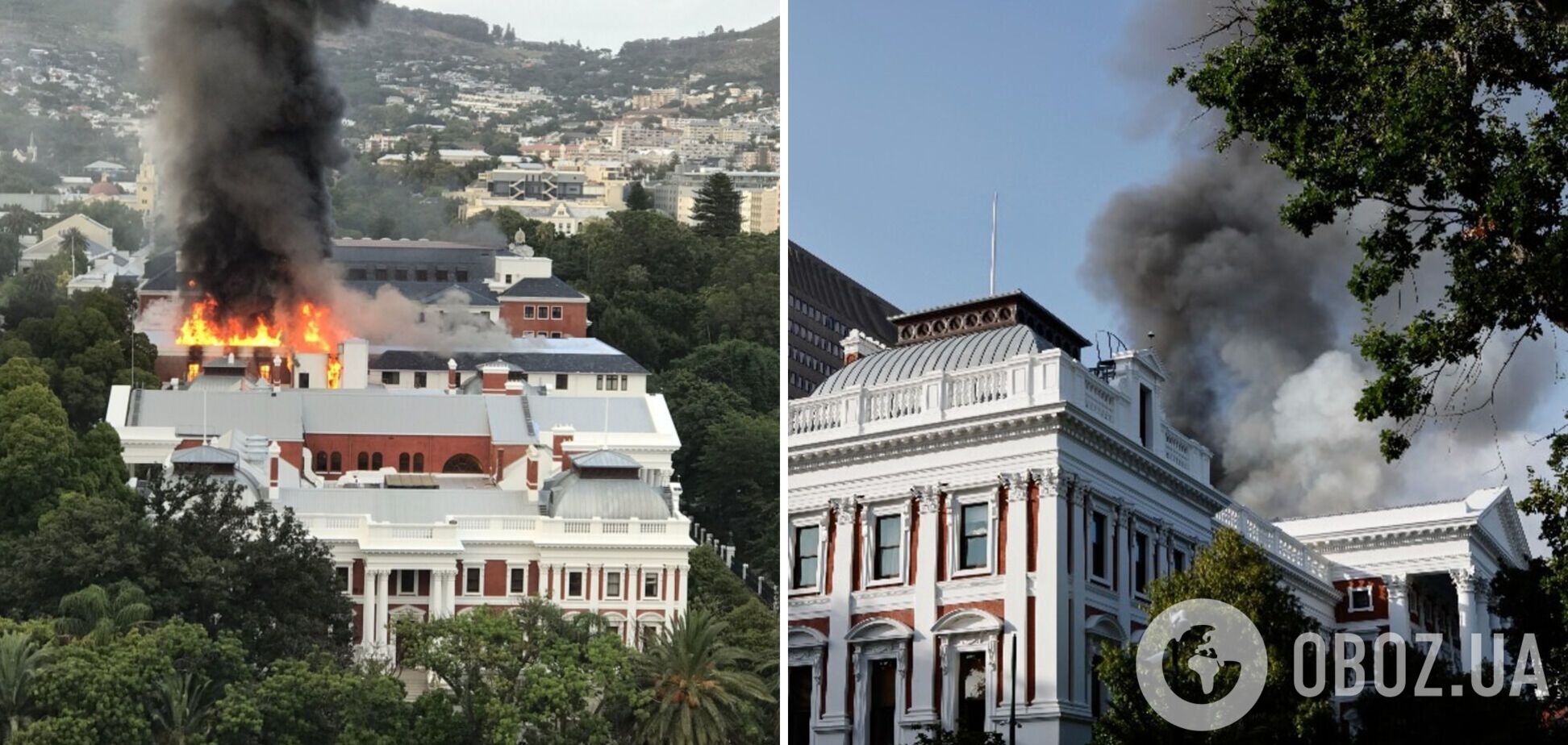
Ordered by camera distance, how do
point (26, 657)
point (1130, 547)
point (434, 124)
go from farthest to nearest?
1. point (434, 124)
2. point (26, 657)
3. point (1130, 547)

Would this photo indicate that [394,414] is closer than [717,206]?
Yes

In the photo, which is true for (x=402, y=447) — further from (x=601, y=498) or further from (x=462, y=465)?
(x=601, y=498)

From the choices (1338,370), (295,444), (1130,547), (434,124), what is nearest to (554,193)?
(434,124)

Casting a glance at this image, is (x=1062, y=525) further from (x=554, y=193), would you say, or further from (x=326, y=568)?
(x=554, y=193)

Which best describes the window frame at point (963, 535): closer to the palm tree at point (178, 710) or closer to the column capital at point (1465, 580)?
the column capital at point (1465, 580)

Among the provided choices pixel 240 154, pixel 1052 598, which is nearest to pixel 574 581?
pixel 240 154

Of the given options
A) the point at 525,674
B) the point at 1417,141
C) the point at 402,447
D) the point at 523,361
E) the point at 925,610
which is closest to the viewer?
the point at 1417,141
